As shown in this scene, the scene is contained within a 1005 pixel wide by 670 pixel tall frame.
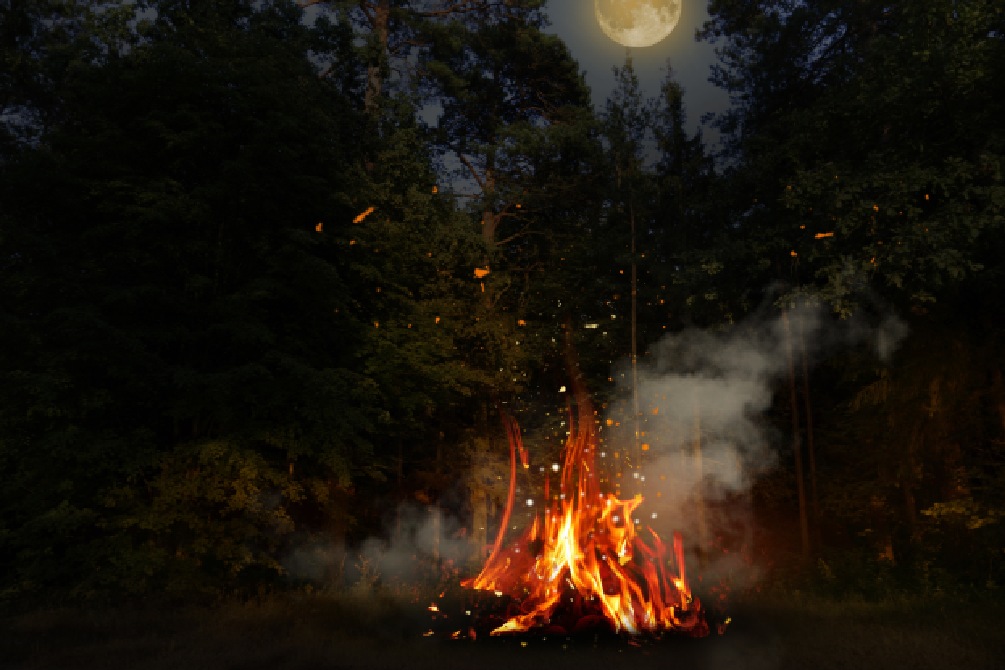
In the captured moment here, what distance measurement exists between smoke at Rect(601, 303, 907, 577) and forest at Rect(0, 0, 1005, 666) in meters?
0.10

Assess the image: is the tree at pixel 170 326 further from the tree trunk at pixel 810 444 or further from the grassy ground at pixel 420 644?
the tree trunk at pixel 810 444

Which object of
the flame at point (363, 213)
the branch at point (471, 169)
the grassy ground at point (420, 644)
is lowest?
the grassy ground at point (420, 644)

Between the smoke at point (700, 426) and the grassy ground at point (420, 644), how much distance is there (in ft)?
34.1

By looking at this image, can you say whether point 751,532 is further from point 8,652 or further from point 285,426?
point 8,652

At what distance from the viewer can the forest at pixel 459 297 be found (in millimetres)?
13734

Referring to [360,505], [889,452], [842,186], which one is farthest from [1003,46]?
[360,505]

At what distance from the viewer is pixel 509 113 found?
27.2 meters

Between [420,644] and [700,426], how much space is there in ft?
49.2

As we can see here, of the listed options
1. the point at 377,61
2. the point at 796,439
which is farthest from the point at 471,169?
the point at 796,439

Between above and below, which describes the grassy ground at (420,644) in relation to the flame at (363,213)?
below

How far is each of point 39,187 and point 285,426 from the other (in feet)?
20.5

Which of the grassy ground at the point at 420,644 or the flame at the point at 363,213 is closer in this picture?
the grassy ground at the point at 420,644

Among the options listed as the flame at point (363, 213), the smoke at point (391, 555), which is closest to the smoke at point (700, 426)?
the smoke at point (391, 555)

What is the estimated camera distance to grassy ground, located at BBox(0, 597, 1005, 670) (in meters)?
9.39
